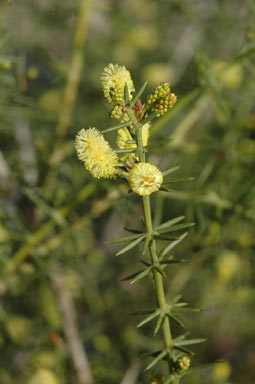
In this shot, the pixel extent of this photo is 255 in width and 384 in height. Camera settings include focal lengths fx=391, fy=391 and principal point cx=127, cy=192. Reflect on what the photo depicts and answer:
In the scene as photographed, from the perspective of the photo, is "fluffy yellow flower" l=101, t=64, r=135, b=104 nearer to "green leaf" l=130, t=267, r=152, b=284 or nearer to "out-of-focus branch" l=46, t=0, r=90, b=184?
"green leaf" l=130, t=267, r=152, b=284

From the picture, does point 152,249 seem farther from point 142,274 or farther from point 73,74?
point 73,74

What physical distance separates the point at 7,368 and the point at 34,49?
96cm

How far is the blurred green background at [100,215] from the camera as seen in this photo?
79 centimetres

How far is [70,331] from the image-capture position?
1.05m

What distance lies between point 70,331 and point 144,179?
834mm

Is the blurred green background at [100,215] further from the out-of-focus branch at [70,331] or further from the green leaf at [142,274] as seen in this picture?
the green leaf at [142,274]

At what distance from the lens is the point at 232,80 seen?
38.9 inches

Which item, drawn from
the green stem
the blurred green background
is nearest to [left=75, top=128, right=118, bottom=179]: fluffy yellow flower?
the green stem

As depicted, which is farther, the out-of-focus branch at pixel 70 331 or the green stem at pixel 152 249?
the out-of-focus branch at pixel 70 331

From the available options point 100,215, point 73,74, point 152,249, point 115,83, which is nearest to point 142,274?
point 152,249

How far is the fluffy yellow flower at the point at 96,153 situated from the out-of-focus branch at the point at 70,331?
2.25ft

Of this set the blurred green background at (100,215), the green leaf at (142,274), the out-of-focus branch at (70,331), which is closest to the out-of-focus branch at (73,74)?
the blurred green background at (100,215)

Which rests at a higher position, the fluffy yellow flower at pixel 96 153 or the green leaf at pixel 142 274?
the fluffy yellow flower at pixel 96 153

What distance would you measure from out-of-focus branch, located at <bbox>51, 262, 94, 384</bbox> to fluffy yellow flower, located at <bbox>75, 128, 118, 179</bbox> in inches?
27.0
